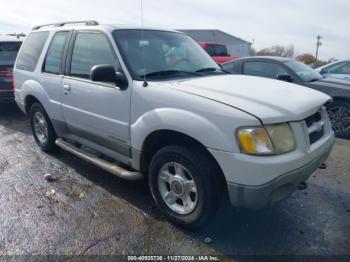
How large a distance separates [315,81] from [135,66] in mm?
4609

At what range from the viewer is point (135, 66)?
3.26m

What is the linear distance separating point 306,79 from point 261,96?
4.25m

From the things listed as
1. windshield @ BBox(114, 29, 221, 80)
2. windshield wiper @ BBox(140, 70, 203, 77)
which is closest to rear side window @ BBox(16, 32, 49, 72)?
windshield @ BBox(114, 29, 221, 80)

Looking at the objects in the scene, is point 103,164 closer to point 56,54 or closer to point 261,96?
point 56,54

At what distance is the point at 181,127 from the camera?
2.70m

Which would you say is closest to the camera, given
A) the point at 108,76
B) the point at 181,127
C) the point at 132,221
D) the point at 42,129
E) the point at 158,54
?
the point at 181,127

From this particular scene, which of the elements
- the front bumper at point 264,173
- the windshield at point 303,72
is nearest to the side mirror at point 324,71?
the windshield at point 303,72

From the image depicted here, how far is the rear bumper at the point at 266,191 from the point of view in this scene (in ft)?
7.99

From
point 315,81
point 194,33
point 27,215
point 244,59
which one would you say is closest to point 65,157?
point 27,215

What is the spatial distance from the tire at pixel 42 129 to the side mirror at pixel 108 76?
198 cm

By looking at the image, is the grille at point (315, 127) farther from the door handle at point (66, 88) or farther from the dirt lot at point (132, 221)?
the door handle at point (66, 88)

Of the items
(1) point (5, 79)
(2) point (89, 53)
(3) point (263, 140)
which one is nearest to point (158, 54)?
(2) point (89, 53)

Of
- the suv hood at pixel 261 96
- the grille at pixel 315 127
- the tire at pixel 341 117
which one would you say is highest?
the suv hood at pixel 261 96

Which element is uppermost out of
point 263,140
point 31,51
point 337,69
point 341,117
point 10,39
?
point 10,39
